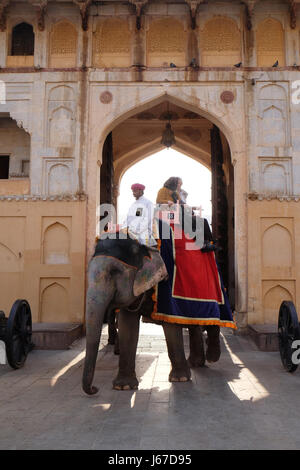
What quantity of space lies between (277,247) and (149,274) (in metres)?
5.33

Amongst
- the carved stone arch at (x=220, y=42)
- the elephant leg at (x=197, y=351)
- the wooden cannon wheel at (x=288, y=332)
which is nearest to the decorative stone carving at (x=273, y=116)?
the carved stone arch at (x=220, y=42)

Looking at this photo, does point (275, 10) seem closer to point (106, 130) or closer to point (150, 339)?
point (106, 130)

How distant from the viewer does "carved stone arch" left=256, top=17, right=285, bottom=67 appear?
9.68 metres

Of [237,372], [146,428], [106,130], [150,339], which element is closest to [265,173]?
[106,130]

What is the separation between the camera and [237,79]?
9539mm

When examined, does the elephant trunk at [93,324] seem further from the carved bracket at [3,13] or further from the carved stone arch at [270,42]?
the carved bracket at [3,13]

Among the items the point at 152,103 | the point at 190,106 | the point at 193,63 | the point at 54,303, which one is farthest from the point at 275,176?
the point at 54,303

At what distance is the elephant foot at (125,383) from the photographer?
4652 millimetres

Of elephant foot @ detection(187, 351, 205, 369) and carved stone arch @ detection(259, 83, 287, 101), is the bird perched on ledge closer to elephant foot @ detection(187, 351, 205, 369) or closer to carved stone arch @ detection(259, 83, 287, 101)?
carved stone arch @ detection(259, 83, 287, 101)

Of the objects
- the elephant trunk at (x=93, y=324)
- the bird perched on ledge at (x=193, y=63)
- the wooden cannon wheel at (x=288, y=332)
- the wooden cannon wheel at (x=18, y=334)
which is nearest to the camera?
the elephant trunk at (x=93, y=324)

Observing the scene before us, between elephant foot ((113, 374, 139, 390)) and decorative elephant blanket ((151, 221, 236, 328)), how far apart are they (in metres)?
0.75

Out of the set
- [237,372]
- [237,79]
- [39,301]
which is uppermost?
[237,79]

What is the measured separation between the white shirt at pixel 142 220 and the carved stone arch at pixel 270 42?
246 inches

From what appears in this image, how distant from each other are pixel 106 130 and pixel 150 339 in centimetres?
471
